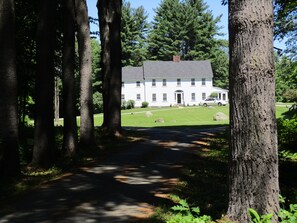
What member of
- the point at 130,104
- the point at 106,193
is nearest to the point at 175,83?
the point at 130,104

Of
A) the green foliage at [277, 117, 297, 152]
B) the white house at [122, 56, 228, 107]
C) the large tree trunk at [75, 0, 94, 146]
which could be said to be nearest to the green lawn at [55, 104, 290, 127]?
the green foliage at [277, 117, 297, 152]

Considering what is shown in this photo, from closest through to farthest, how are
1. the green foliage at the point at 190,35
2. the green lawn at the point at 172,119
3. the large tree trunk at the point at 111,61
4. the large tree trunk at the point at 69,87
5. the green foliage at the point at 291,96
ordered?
the green foliage at the point at 291,96 < the large tree trunk at the point at 69,87 < the large tree trunk at the point at 111,61 < the green lawn at the point at 172,119 < the green foliage at the point at 190,35

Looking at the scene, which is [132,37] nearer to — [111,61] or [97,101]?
[97,101]

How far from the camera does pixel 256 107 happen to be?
4.48m

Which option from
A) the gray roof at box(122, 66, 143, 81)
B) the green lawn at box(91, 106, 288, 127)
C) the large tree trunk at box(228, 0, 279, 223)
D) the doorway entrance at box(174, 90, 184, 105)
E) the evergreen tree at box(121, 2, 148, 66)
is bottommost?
the green lawn at box(91, 106, 288, 127)

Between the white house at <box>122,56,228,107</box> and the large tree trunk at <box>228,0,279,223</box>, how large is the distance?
6991 cm

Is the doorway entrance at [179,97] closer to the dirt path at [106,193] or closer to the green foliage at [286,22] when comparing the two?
the green foliage at [286,22]

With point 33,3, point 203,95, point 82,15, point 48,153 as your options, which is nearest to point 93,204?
point 48,153

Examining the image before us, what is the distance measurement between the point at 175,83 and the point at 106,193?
67.6 m

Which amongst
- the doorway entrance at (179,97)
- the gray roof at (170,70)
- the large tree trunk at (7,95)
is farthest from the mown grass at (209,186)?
the gray roof at (170,70)

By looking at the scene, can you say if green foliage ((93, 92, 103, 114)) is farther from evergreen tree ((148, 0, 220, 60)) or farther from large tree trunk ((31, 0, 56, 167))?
large tree trunk ((31, 0, 56, 167))

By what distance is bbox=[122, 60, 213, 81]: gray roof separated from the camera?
74438mm

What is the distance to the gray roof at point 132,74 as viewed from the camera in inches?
2988

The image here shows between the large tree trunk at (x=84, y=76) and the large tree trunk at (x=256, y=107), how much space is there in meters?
10.5
